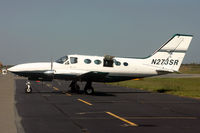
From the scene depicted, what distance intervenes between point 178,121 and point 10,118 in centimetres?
619

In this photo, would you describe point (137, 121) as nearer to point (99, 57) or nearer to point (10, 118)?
point (10, 118)

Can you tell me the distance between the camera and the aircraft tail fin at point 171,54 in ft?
84.6

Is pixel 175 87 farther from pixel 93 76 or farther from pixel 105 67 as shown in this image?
pixel 93 76

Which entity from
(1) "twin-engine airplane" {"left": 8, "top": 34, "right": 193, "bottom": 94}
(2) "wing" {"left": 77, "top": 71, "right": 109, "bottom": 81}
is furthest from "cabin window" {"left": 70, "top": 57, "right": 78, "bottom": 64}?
(2) "wing" {"left": 77, "top": 71, "right": 109, "bottom": 81}

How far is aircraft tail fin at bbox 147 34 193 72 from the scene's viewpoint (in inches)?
1016

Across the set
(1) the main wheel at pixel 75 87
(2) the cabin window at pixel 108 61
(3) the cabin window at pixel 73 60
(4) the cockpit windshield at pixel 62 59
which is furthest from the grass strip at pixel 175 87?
(4) the cockpit windshield at pixel 62 59

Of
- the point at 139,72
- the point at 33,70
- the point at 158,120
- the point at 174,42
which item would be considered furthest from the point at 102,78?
the point at 158,120

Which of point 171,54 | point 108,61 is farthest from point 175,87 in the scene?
point 108,61

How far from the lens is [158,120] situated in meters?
11.2

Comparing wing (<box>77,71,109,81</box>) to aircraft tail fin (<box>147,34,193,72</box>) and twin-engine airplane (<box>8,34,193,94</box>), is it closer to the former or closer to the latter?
twin-engine airplane (<box>8,34,193,94</box>)

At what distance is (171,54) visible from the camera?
26.0 metres

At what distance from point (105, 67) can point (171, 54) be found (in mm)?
6237

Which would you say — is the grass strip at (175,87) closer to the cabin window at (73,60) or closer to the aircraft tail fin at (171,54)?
the aircraft tail fin at (171,54)

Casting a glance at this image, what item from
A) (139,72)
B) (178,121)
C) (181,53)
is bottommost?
(178,121)
